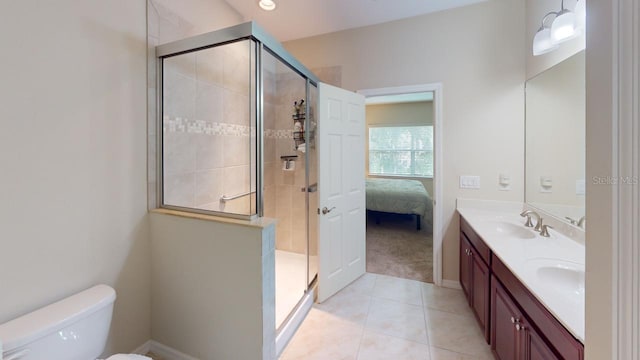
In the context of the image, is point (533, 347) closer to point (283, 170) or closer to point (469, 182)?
point (469, 182)

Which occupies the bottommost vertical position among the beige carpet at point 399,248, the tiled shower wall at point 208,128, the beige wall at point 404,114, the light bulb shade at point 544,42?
the beige carpet at point 399,248

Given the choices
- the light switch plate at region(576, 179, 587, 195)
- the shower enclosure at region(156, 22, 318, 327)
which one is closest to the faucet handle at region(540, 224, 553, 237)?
the light switch plate at region(576, 179, 587, 195)

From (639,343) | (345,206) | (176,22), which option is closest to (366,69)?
(345,206)

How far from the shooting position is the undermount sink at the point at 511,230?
1.93 m

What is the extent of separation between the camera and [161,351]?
1.75 m

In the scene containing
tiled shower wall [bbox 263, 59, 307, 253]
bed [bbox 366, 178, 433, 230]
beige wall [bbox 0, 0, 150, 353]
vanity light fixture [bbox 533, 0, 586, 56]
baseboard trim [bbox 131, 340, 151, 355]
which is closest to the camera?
beige wall [bbox 0, 0, 150, 353]

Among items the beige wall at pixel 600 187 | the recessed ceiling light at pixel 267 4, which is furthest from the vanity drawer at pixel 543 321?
the recessed ceiling light at pixel 267 4

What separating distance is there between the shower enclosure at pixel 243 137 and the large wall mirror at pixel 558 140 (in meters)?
1.90

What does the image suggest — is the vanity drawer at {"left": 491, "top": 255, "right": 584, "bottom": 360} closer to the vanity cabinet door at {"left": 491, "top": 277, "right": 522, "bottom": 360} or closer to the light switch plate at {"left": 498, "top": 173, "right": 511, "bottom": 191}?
the vanity cabinet door at {"left": 491, "top": 277, "right": 522, "bottom": 360}

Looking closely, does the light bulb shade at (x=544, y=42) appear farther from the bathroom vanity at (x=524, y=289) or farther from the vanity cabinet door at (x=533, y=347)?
the vanity cabinet door at (x=533, y=347)

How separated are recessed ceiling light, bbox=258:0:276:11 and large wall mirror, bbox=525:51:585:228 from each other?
7.84 feet

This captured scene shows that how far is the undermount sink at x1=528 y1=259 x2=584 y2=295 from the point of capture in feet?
4.28

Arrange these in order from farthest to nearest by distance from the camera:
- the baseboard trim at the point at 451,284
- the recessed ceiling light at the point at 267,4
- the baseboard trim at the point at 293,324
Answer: the baseboard trim at the point at 451,284 < the recessed ceiling light at the point at 267,4 < the baseboard trim at the point at 293,324

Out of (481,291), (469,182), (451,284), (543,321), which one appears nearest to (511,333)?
(543,321)
